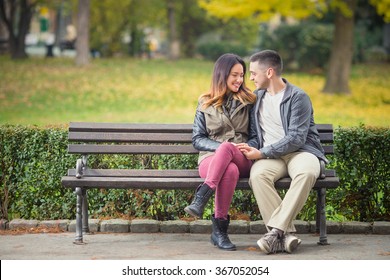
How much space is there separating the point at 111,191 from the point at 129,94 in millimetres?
15133

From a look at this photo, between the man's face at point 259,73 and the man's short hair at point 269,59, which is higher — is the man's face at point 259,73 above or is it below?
below

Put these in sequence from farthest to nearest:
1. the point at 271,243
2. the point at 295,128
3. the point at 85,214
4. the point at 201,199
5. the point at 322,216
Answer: the point at 85,214
the point at 322,216
the point at 295,128
the point at 201,199
the point at 271,243

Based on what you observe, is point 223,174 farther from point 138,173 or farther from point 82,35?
point 82,35

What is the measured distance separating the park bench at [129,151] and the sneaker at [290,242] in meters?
0.50

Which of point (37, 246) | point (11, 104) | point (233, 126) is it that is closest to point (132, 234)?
point (37, 246)

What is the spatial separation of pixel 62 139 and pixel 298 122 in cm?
223

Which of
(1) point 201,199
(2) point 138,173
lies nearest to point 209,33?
(2) point 138,173

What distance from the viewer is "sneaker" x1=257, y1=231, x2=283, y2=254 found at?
21.8 ft

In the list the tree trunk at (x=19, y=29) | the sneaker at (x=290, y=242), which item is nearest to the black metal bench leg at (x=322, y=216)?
the sneaker at (x=290, y=242)

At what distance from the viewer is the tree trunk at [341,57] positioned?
77.9 ft

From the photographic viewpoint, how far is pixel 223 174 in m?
6.79

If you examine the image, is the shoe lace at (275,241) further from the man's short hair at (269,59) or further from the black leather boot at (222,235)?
the man's short hair at (269,59)

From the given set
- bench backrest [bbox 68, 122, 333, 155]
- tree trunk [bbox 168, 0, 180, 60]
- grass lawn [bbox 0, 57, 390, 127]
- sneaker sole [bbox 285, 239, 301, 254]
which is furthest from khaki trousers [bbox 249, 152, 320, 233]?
tree trunk [bbox 168, 0, 180, 60]

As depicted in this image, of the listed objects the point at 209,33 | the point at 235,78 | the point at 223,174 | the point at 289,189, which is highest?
the point at 209,33
